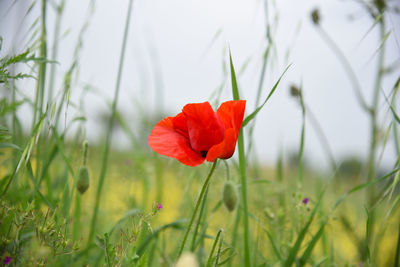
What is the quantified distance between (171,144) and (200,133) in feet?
0.17

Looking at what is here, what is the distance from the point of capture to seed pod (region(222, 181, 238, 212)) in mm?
771

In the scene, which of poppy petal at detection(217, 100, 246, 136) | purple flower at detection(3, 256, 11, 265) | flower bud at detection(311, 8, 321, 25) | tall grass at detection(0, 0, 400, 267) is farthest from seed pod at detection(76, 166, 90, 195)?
flower bud at detection(311, 8, 321, 25)

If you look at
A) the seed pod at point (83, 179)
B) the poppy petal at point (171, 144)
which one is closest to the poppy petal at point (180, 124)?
the poppy petal at point (171, 144)

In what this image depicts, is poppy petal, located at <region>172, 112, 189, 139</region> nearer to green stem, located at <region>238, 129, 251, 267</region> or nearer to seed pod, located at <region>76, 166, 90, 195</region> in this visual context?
green stem, located at <region>238, 129, 251, 267</region>

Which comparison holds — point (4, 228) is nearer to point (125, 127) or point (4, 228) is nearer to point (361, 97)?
point (125, 127)

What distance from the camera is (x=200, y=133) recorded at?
1.96 ft

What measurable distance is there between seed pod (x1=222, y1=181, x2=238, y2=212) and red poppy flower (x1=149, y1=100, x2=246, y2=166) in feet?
0.58

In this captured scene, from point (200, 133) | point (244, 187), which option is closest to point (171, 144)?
point (200, 133)

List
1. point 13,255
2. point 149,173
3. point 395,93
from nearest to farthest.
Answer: point 13,255 → point 395,93 → point 149,173

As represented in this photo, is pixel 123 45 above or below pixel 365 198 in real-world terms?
above

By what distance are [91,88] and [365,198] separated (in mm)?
950

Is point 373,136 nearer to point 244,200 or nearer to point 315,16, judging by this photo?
point 315,16

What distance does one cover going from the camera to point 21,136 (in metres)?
1.03

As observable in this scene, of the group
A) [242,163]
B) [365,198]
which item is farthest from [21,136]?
[365,198]
